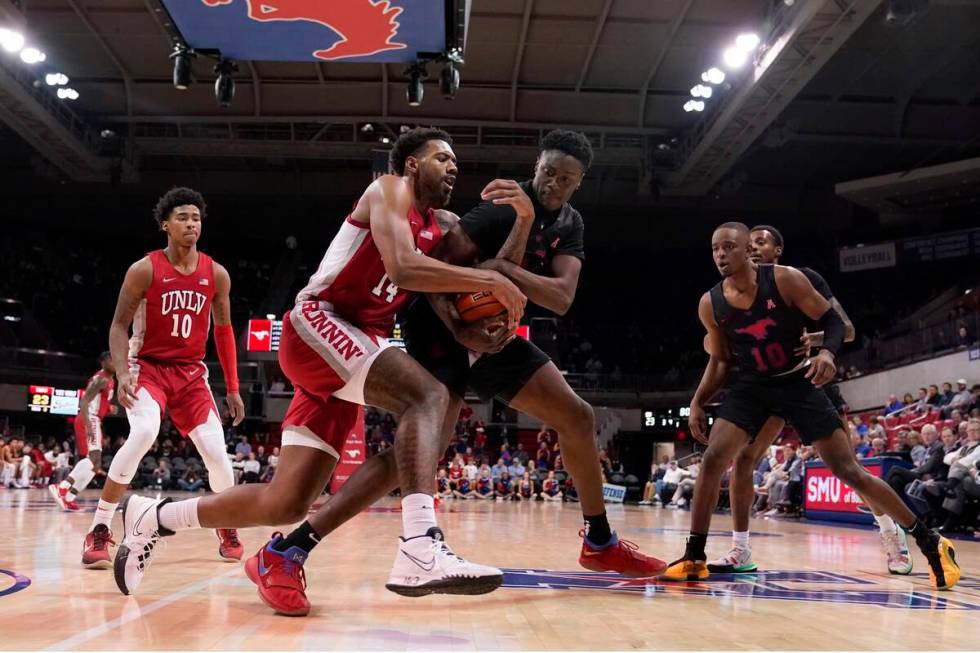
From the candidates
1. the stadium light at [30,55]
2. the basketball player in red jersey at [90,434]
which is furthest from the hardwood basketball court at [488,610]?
the stadium light at [30,55]

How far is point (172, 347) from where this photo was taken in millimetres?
5035

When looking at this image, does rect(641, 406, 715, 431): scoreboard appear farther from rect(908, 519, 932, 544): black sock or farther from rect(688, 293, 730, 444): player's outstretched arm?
rect(908, 519, 932, 544): black sock

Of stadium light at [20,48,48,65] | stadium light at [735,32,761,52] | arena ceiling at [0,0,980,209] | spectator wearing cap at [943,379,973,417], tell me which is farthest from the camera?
stadium light at [20,48,48,65]

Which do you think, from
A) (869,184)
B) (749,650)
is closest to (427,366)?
(749,650)

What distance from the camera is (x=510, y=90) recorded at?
21047mm

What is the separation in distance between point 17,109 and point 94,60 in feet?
6.66

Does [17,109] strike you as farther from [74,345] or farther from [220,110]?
[74,345]

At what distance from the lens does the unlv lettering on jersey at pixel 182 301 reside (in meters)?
4.96

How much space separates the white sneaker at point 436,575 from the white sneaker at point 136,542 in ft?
4.00

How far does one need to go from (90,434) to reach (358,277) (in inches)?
274

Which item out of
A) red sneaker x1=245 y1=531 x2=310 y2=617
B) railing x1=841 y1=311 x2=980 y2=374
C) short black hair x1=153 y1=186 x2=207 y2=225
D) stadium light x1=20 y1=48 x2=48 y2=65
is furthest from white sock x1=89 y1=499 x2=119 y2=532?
railing x1=841 y1=311 x2=980 y2=374

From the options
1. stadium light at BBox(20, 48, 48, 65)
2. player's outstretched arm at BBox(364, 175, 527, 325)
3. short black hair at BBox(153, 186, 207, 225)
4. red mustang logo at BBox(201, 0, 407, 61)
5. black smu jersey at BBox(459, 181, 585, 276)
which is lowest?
player's outstretched arm at BBox(364, 175, 527, 325)

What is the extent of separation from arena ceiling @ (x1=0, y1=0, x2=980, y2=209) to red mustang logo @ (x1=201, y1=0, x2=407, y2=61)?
4.18 meters

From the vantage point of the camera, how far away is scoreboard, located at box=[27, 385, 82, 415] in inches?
1034
